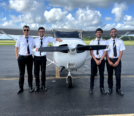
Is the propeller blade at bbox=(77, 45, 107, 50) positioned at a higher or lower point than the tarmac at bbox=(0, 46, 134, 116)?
higher

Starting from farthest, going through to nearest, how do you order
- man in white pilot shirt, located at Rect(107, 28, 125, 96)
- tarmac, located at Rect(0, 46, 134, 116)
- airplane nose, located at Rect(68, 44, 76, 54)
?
man in white pilot shirt, located at Rect(107, 28, 125, 96) < airplane nose, located at Rect(68, 44, 76, 54) < tarmac, located at Rect(0, 46, 134, 116)

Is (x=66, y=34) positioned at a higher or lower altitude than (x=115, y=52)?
higher

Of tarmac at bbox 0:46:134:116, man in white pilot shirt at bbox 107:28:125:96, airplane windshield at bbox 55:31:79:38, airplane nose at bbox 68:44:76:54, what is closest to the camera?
tarmac at bbox 0:46:134:116

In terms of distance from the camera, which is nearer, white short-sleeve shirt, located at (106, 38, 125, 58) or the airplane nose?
the airplane nose

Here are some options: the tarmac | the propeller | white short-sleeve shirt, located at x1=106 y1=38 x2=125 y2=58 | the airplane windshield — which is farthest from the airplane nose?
the airplane windshield

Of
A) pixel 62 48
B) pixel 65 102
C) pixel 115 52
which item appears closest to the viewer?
pixel 65 102

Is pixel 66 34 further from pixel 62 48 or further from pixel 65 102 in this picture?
pixel 65 102

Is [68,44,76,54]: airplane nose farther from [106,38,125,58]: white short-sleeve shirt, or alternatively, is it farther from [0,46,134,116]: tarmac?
[0,46,134,116]: tarmac

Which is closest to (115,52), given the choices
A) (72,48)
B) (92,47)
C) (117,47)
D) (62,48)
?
(117,47)

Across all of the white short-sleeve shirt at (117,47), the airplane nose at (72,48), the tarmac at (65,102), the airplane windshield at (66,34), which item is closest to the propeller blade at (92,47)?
the airplane nose at (72,48)

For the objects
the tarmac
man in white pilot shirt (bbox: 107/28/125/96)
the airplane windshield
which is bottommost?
the tarmac

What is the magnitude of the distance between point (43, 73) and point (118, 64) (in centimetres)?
235

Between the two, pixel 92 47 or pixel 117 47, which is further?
pixel 117 47

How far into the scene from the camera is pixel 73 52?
333 cm
